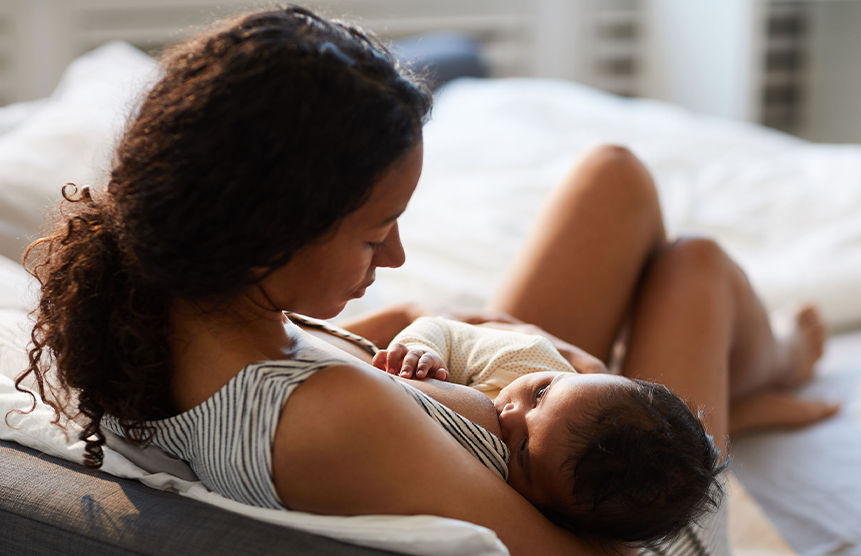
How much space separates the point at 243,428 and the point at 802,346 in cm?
118

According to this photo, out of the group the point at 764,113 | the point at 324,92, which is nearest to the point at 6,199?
the point at 324,92

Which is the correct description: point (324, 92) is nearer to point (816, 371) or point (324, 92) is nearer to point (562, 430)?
point (562, 430)

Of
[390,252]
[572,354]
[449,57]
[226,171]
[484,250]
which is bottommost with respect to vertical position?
[484,250]

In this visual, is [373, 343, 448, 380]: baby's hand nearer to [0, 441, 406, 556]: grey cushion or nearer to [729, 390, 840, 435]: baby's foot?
[0, 441, 406, 556]: grey cushion

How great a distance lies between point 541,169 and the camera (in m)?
2.00

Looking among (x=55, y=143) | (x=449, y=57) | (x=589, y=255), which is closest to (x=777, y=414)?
→ (x=589, y=255)

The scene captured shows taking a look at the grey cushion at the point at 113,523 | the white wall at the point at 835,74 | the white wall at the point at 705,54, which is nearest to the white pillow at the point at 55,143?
the grey cushion at the point at 113,523

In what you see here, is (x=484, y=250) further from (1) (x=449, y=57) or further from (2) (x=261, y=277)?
(1) (x=449, y=57)

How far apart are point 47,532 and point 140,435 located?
11 cm

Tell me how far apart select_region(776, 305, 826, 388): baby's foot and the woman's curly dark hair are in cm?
104

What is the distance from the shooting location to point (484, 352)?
2.99 ft

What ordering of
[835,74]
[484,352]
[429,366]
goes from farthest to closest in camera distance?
[835,74] < [484,352] < [429,366]

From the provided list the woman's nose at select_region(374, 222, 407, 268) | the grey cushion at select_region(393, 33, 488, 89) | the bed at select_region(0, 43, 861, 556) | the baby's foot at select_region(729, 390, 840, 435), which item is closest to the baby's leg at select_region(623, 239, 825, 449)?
the baby's foot at select_region(729, 390, 840, 435)

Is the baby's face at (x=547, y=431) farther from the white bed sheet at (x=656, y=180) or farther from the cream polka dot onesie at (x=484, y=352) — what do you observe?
the white bed sheet at (x=656, y=180)
